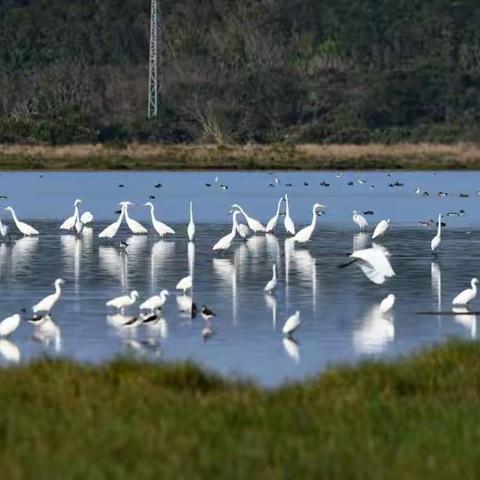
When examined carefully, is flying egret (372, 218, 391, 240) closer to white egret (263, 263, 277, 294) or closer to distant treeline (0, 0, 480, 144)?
white egret (263, 263, 277, 294)

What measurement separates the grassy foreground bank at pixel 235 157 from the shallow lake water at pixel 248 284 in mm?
21766

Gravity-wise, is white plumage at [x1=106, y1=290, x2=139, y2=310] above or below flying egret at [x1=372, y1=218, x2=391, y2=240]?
above

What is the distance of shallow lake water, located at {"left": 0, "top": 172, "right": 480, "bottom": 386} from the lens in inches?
573

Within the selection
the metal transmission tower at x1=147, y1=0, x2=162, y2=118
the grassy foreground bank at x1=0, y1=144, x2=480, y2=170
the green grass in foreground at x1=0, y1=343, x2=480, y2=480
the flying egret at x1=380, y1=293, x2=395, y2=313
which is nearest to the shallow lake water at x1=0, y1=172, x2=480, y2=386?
the flying egret at x1=380, y1=293, x2=395, y2=313

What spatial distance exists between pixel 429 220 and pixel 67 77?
60.2 m

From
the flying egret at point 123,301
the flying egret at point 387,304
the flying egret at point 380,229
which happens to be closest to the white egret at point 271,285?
the flying egret at point 387,304

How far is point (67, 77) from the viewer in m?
91.8

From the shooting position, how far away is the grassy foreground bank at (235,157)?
2515 inches

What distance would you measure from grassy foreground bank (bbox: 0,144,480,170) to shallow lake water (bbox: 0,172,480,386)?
21766 millimetres

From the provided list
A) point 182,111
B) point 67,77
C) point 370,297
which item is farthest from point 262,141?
point 370,297

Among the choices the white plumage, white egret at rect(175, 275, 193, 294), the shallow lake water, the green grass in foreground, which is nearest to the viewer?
the green grass in foreground

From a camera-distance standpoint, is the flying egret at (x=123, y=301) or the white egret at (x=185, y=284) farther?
the white egret at (x=185, y=284)

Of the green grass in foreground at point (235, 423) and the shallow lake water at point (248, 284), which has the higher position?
the green grass in foreground at point (235, 423)

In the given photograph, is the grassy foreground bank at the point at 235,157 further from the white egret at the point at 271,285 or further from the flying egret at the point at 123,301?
the flying egret at the point at 123,301
